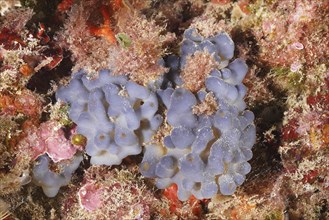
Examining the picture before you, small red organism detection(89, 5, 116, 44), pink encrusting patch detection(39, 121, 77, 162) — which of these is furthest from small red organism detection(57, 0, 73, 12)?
pink encrusting patch detection(39, 121, 77, 162)

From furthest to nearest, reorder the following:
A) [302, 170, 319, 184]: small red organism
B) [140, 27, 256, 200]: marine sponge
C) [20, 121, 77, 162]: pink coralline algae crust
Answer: [302, 170, 319, 184]: small red organism
[20, 121, 77, 162]: pink coralline algae crust
[140, 27, 256, 200]: marine sponge

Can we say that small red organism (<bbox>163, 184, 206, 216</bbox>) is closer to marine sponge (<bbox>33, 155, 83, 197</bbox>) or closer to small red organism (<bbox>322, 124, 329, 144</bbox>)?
marine sponge (<bbox>33, 155, 83, 197</bbox>)

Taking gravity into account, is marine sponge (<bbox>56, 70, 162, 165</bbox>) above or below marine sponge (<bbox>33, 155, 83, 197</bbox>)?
above

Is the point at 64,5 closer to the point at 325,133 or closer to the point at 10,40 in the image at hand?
the point at 10,40

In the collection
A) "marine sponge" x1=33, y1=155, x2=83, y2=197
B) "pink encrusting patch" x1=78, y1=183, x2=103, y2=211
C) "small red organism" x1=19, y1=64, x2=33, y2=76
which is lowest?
"pink encrusting patch" x1=78, y1=183, x2=103, y2=211

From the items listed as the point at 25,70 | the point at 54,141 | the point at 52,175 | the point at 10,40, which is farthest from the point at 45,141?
the point at 10,40

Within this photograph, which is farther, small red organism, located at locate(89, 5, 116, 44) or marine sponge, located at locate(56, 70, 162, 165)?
small red organism, located at locate(89, 5, 116, 44)

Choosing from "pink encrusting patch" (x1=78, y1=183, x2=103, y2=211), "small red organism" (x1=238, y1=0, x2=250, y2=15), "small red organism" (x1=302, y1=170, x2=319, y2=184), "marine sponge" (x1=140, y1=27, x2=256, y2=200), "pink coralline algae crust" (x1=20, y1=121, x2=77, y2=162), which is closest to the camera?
"marine sponge" (x1=140, y1=27, x2=256, y2=200)
